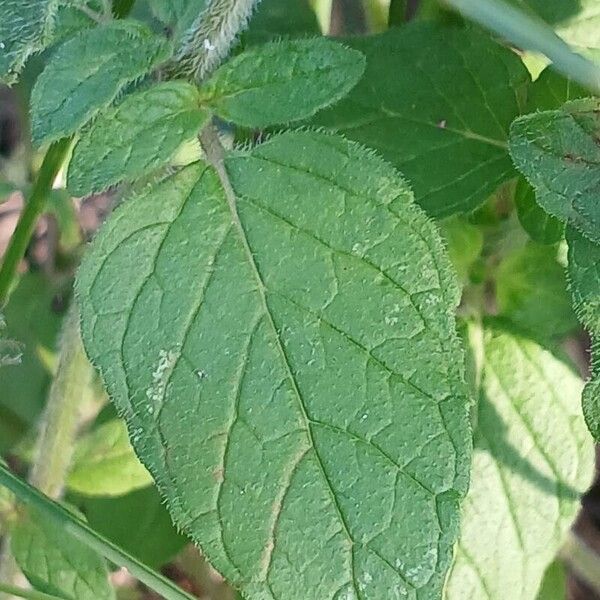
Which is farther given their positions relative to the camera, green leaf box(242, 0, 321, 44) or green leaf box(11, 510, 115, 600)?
green leaf box(242, 0, 321, 44)

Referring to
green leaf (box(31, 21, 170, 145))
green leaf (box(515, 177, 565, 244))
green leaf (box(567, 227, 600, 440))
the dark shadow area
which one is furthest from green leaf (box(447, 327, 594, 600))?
green leaf (box(31, 21, 170, 145))

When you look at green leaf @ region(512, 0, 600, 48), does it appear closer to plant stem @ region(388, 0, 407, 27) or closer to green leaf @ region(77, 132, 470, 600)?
plant stem @ region(388, 0, 407, 27)

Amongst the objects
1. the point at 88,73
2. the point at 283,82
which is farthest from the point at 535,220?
the point at 88,73

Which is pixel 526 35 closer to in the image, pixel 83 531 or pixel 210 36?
pixel 210 36

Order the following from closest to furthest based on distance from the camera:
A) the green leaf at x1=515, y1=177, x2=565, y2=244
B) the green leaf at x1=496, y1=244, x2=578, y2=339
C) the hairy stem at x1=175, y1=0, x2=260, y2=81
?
the hairy stem at x1=175, y1=0, x2=260, y2=81, the green leaf at x1=515, y1=177, x2=565, y2=244, the green leaf at x1=496, y1=244, x2=578, y2=339

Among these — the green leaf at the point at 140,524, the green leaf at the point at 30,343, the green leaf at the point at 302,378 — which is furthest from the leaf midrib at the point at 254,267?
the green leaf at the point at 30,343

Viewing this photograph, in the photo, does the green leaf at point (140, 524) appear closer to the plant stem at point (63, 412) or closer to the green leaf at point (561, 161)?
the plant stem at point (63, 412)
